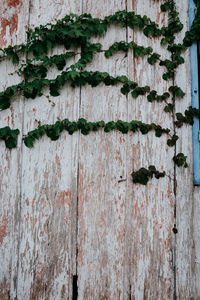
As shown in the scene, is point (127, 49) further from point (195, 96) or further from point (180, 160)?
point (180, 160)

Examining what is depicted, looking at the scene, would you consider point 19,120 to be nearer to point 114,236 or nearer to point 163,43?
point 114,236

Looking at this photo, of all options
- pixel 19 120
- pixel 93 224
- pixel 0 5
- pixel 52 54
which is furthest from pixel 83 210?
pixel 0 5

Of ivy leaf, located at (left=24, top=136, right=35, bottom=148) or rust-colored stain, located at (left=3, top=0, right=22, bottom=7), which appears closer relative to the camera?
ivy leaf, located at (left=24, top=136, right=35, bottom=148)

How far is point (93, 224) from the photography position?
1.28 metres

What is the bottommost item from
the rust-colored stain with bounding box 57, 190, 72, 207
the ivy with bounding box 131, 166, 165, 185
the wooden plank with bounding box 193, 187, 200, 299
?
the wooden plank with bounding box 193, 187, 200, 299

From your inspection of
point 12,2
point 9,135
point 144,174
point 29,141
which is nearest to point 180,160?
point 144,174

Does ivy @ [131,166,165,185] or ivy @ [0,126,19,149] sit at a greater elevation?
ivy @ [0,126,19,149]

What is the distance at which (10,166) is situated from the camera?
1.32 metres

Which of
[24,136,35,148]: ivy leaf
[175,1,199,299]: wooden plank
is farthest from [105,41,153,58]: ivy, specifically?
[24,136,35,148]: ivy leaf

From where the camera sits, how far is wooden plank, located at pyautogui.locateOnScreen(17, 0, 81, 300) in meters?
1.25

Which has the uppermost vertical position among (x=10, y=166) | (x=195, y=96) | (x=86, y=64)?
(x=86, y=64)

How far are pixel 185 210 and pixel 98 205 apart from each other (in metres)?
0.45

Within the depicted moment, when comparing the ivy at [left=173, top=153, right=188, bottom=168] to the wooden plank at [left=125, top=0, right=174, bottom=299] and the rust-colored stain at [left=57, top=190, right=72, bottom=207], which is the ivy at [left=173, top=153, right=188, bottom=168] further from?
the rust-colored stain at [left=57, top=190, right=72, bottom=207]

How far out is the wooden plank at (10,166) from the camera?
49.4 inches
